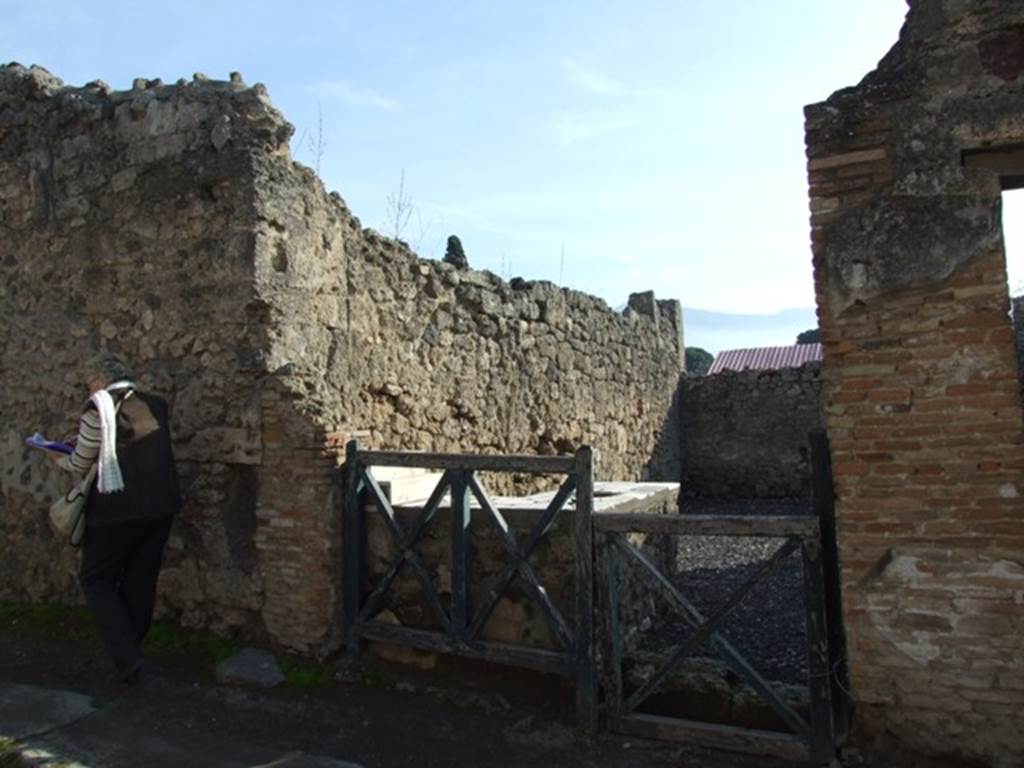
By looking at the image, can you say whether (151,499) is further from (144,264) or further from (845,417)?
(845,417)

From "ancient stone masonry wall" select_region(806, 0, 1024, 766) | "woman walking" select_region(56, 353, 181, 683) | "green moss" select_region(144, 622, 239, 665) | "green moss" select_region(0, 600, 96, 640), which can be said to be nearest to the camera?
"ancient stone masonry wall" select_region(806, 0, 1024, 766)

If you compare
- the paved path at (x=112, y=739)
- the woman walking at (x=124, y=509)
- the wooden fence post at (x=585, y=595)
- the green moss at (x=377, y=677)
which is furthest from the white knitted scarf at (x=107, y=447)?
the wooden fence post at (x=585, y=595)

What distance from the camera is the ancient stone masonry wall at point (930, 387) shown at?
3016mm

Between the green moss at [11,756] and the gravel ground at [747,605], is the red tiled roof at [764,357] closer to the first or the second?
the gravel ground at [747,605]

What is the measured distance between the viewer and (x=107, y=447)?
13.3 feet

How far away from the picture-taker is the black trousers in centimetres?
410

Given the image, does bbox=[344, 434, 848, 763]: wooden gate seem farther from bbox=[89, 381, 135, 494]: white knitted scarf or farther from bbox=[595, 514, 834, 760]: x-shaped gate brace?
bbox=[89, 381, 135, 494]: white knitted scarf

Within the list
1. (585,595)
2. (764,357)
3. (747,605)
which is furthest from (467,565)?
(764,357)

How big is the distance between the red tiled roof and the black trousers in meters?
20.4

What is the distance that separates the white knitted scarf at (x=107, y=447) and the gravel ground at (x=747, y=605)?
9.96ft

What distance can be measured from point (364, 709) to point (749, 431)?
34.4 ft

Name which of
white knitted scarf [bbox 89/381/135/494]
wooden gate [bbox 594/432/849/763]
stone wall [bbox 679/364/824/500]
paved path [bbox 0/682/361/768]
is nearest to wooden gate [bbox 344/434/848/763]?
wooden gate [bbox 594/432/849/763]

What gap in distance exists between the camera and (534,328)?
7.98 meters

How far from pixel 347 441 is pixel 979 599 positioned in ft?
10.3
